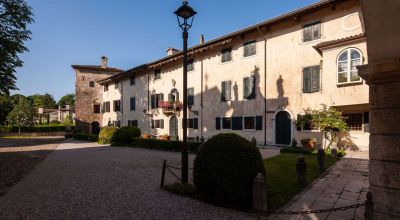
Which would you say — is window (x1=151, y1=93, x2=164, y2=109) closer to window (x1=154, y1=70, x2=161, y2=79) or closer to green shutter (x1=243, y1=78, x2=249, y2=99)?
window (x1=154, y1=70, x2=161, y2=79)

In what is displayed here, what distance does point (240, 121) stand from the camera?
18.4 metres

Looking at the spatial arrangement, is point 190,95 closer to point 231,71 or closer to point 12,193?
point 231,71

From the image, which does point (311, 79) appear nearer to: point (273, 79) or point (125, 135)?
point (273, 79)

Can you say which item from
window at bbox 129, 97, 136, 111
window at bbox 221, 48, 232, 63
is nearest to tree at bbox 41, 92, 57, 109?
window at bbox 129, 97, 136, 111

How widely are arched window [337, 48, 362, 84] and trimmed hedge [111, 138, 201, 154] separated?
31.2 ft

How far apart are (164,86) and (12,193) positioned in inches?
785

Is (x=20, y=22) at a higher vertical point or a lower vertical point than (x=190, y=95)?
higher

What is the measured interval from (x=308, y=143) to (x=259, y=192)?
11.2 m

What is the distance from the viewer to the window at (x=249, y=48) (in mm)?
17923

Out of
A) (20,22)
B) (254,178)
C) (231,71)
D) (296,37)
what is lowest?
(254,178)

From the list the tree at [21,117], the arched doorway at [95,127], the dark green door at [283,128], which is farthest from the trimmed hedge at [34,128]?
the dark green door at [283,128]

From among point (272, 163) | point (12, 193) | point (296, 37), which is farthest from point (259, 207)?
point (296, 37)

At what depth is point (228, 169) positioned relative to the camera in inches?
187

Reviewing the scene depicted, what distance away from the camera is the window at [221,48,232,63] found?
64.0 feet
